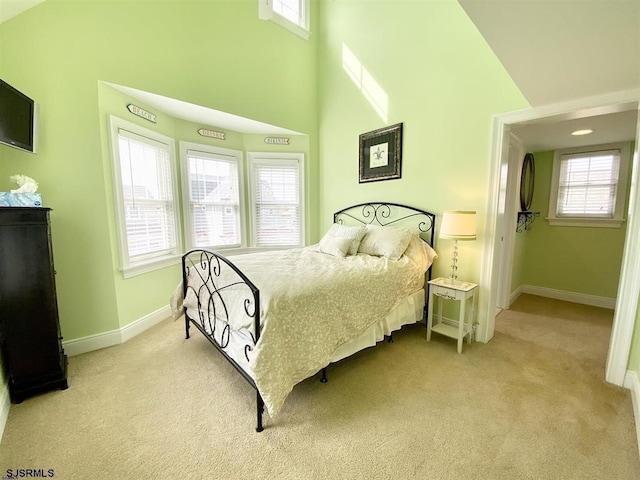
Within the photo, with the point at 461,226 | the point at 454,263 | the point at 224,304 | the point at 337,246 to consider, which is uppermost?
the point at 461,226

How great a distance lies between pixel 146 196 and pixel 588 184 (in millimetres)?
5675

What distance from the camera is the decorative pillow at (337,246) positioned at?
2845mm

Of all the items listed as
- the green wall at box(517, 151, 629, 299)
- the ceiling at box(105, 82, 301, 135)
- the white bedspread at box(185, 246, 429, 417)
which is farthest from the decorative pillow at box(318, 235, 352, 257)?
the green wall at box(517, 151, 629, 299)

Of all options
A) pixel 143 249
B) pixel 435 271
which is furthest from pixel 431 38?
pixel 143 249

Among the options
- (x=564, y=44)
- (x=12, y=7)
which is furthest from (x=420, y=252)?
(x=12, y=7)

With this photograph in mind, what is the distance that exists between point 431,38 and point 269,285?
302 centimetres

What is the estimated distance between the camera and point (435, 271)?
295 cm

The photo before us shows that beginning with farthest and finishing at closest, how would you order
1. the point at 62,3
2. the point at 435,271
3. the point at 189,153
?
the point at 189,153 → the point at 435,271 → the point at 62,3

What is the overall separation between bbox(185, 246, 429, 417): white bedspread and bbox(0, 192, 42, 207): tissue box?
50.0 inches

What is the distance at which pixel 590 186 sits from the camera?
3592 mm

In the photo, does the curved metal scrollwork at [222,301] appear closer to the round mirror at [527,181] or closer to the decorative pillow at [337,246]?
the decorative pillow at [337,246]

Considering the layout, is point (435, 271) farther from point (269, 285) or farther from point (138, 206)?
point (138, 206)

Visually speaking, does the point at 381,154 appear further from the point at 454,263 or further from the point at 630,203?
the point at 630,203

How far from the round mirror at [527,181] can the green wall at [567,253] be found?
19cm
